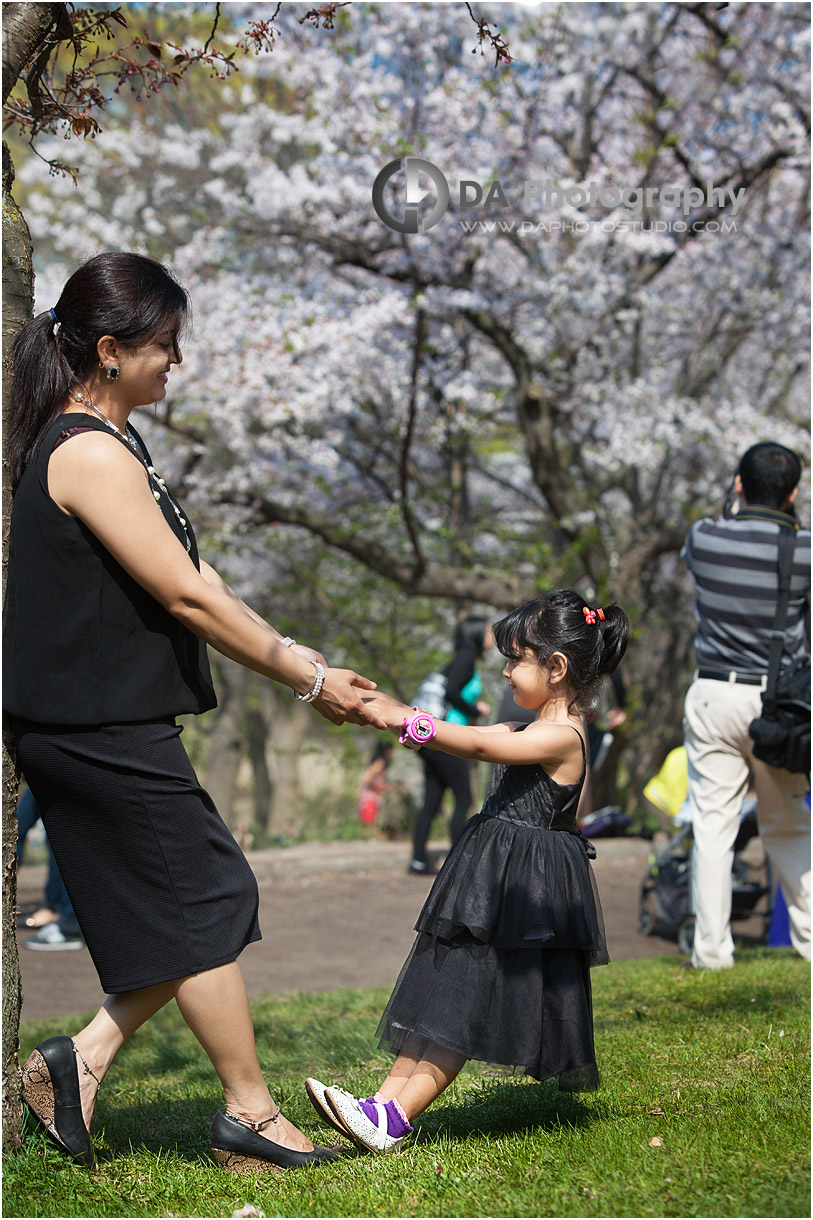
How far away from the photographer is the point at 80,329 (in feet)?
8.10

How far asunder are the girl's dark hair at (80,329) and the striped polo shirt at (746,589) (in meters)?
3.05

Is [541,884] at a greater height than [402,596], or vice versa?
[402,596]

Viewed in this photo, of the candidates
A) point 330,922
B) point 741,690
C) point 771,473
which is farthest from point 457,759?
point 771,473

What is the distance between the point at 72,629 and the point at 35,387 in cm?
60

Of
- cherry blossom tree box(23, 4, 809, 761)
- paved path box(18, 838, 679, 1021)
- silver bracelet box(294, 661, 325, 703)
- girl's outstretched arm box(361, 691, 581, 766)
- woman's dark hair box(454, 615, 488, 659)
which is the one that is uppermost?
cherry blossom tree box(23, 4, 809, 761)

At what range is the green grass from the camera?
7.22 feet

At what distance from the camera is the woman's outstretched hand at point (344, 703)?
264 cm

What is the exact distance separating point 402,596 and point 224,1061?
11.3 m

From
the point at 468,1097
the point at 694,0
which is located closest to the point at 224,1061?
the point at 468,1097

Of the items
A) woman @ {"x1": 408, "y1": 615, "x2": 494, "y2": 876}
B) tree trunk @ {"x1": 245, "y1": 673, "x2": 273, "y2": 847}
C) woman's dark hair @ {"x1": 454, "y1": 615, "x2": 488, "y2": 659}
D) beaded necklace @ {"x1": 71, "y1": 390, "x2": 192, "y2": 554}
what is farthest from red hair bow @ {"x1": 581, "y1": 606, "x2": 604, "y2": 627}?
tree trunk @ {"x1": 245, "y1": 673, "x2": 273, "y2": 847}

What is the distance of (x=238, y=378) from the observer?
1021 centimetres

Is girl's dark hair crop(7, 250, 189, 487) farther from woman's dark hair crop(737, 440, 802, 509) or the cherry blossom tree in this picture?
the cherry blossom tree

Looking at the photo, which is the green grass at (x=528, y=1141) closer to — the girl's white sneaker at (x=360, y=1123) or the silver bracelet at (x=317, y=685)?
the girl's white sneaker at (x=360, y=1123)

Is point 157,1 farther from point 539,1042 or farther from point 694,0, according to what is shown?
point 539,1042
